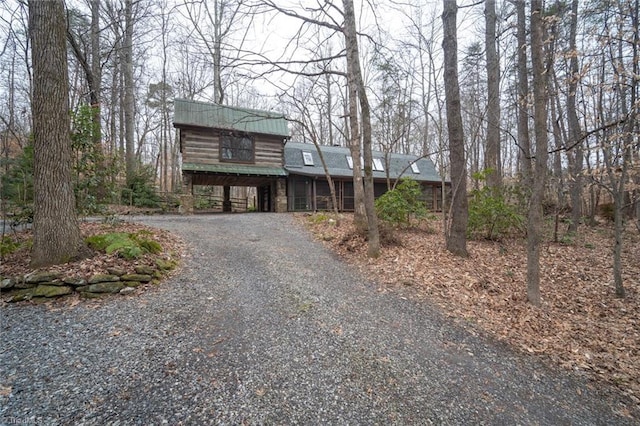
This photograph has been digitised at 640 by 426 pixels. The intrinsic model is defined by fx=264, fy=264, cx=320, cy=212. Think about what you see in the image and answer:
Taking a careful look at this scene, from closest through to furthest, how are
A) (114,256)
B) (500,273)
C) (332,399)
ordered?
(332,399) < (114,256) < (500,273)

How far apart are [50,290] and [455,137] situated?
7631 mm

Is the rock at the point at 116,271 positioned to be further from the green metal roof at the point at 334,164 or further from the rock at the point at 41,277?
the green metal roof at the point at 334,164

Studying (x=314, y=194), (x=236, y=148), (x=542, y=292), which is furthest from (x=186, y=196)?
(x=542, y=292)

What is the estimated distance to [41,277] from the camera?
11.6 ft

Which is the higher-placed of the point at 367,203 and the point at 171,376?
the point at 367,203

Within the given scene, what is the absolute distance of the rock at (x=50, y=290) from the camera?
3436 millimetres

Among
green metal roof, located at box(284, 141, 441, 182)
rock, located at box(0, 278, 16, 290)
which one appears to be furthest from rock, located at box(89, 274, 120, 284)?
green metal roof, located at box(284, 141, 441, 182)

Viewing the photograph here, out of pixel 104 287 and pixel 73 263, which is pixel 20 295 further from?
pixel 104 287

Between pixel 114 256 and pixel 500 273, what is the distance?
23.5 ft

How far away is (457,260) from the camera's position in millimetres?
5746

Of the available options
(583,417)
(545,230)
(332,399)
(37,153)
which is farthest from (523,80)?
(37,153)

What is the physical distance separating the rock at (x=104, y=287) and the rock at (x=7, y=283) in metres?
0.76

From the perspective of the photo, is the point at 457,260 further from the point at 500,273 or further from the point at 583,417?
the point at 583,417

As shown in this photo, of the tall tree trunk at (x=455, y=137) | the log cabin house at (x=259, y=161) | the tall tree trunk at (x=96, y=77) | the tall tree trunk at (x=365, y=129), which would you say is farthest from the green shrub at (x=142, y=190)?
the tall tree trunk at (x=455, y=137)
